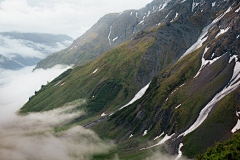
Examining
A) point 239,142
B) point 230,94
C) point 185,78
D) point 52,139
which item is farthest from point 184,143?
point 52,139

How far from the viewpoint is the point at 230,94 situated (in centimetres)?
10869

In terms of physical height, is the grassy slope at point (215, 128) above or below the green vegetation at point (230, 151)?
above

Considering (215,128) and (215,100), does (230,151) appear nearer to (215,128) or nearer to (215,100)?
(215,128)

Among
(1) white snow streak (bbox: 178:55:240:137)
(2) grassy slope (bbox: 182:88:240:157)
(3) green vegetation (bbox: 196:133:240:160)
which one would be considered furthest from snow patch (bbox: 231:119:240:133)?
(3) green vegetation (bbox: 196:133:240:160)

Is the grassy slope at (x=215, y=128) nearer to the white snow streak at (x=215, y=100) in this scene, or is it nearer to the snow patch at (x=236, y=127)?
the snow patch at (x=236, y=127)

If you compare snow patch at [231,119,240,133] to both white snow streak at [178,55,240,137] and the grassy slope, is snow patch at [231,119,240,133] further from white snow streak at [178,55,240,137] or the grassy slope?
white snow streak at [178,55,240,137]

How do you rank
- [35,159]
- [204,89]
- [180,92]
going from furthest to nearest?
[35,159], [180,92], [204,89]

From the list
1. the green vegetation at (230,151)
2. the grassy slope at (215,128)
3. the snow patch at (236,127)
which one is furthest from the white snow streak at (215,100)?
the green vegetation at (230,151)

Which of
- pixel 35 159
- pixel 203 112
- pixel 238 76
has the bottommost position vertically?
pixel 203 112

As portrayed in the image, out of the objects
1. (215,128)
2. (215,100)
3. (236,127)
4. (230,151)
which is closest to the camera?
(230,151)

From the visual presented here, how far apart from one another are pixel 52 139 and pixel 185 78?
6573 inches

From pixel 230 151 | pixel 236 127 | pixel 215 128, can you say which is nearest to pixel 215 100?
pixel 215 128

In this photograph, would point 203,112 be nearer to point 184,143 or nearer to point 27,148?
point 184,143

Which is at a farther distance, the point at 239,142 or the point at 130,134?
the point at 130,134
